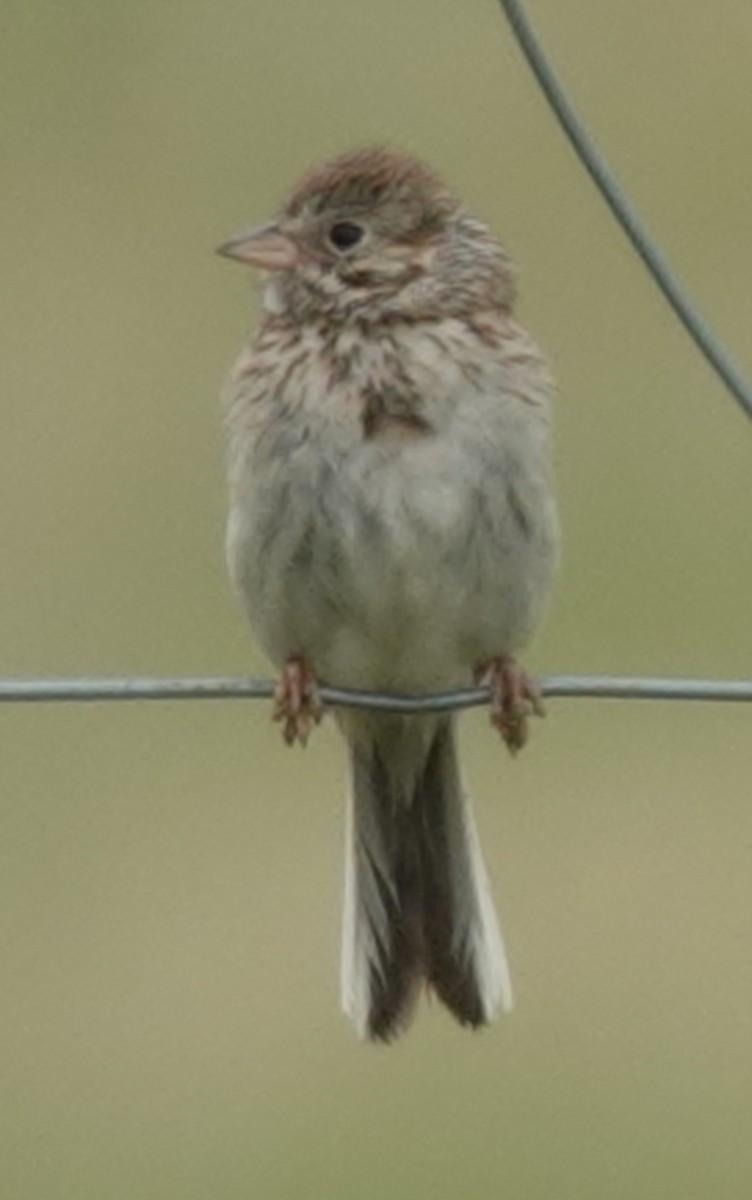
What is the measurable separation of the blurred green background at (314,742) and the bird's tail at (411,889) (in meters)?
1.88

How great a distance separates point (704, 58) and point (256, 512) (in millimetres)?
7039

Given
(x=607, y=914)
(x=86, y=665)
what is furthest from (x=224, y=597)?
(x=607, y=914)

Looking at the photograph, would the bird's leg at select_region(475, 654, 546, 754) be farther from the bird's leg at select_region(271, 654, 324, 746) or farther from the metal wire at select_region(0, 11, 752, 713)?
the metal wire at select_region(0, 11, 752, 713)

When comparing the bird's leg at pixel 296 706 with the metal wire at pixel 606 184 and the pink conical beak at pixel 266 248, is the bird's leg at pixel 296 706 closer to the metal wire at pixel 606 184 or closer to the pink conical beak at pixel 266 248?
the pink conical beak at pixel 266 248

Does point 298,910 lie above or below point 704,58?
below

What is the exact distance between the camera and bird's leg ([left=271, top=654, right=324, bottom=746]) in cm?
941

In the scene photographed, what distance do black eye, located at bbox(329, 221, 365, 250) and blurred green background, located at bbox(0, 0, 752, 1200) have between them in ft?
7.64

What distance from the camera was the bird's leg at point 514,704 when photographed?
9.42 metres

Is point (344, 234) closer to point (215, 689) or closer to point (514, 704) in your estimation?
point (514, 704)

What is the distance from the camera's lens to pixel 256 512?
30.8 ft

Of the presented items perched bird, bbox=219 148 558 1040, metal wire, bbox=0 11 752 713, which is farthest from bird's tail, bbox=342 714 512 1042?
metal wire, bbox=0 11 752 713

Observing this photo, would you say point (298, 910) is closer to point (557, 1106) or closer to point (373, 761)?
point (557, 1106)

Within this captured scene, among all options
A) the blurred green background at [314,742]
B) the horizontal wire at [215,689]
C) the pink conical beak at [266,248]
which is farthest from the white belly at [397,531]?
the blurred green background at [314,742]

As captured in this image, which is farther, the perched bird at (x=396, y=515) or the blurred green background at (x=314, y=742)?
the blurred green background at (x=314, y=742)
